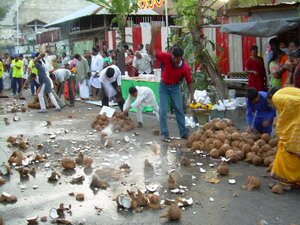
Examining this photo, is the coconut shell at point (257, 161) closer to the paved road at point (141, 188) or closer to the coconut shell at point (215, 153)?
the paved road at point (141, 188)

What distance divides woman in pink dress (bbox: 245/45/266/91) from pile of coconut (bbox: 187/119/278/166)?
8.04ft

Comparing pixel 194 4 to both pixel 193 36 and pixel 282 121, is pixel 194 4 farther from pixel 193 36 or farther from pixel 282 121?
pixel 282 121

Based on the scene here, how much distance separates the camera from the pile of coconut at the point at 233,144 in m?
6.67

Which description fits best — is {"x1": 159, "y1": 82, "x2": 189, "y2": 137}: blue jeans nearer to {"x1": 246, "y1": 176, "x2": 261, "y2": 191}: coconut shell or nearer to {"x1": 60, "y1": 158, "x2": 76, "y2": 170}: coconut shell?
{"x1": 60, "y1": 158, "x2": 76, "y2": 170}: coconut shell

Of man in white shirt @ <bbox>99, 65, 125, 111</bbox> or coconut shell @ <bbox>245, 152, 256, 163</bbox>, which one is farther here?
man in white shirt @ <bbox>99, 65, 125, 111</bbox>

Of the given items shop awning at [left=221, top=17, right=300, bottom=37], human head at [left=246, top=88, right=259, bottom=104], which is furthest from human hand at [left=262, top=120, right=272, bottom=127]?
shop awning at [left=221, top=17, right=300, bottom=37]

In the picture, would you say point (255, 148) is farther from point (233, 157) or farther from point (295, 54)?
point (295, 54)

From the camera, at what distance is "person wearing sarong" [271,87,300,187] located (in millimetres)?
5332

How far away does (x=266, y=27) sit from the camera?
28.9 feet

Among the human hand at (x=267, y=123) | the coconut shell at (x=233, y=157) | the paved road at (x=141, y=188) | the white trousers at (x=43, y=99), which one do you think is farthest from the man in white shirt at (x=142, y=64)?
the coconut shell at (x=233, y=157)

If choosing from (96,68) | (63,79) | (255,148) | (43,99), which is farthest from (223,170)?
(96,68)

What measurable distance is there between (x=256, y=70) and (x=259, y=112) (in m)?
3.10

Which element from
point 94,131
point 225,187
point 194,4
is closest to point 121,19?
point 194,4

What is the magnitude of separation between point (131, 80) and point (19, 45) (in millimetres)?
26796
